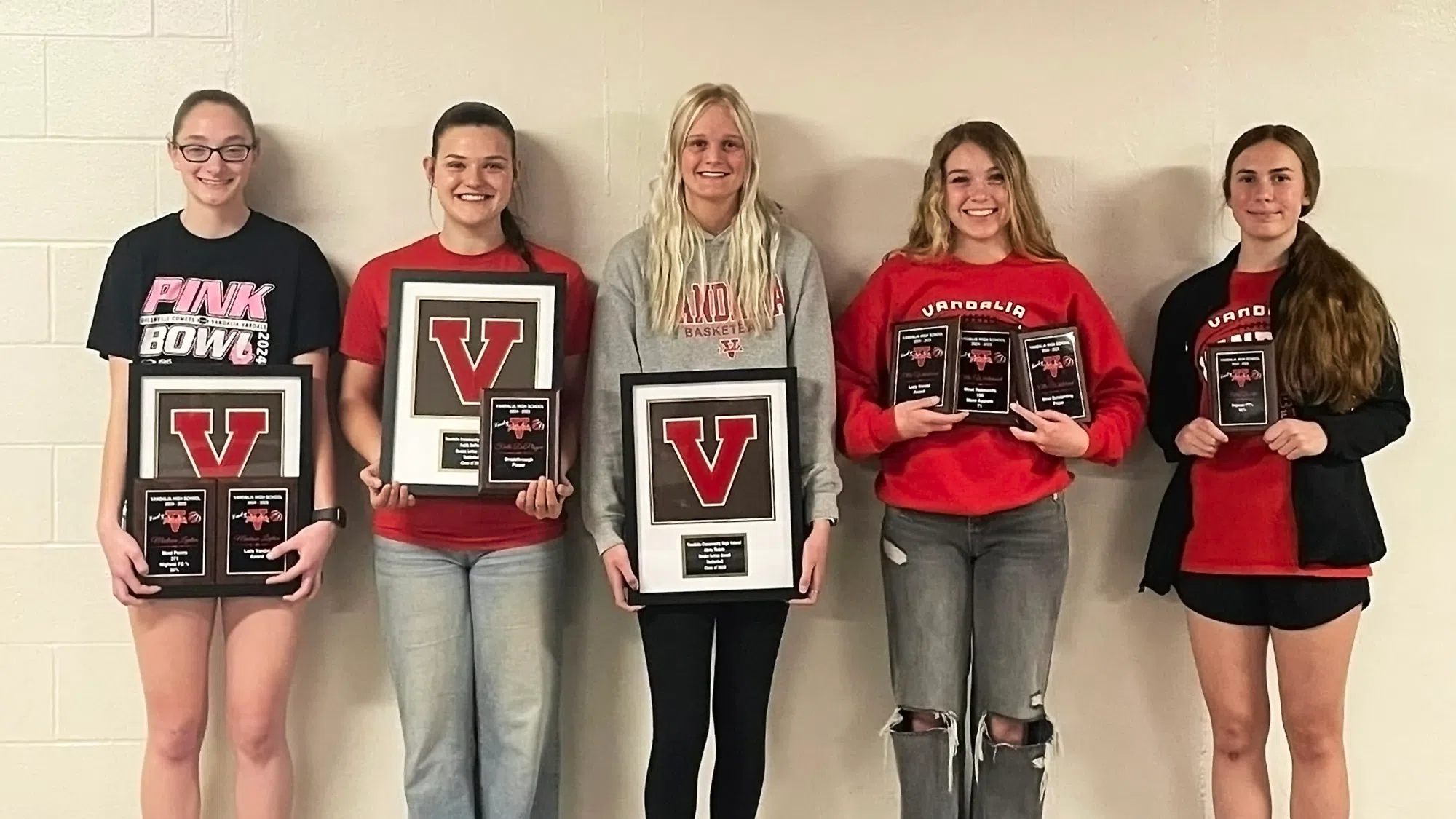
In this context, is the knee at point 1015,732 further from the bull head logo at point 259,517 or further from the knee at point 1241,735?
the bull head logo at point 259,517

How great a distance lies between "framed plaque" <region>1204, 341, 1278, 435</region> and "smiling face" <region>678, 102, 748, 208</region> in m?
1.09

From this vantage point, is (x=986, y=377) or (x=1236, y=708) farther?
(x=1236, y=708)

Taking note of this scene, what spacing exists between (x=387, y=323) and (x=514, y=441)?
1.25 feet

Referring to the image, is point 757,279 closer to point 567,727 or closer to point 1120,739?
point 567,727

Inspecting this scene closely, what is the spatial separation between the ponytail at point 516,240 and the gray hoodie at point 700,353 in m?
0.19

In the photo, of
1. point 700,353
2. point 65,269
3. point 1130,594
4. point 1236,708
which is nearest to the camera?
point 700,353

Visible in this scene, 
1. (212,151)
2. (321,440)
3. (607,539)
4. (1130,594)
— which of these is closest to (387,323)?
(321,440)

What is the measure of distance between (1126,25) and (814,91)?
77 cm

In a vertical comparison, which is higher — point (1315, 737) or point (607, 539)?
point (607, 539)

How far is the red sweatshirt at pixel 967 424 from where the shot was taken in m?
2.19

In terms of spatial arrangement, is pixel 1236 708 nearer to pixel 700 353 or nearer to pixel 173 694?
pixel 700 353

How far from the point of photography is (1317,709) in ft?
7.34

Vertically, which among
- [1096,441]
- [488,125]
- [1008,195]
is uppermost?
[488,125]

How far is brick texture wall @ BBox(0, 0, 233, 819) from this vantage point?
2.42m
